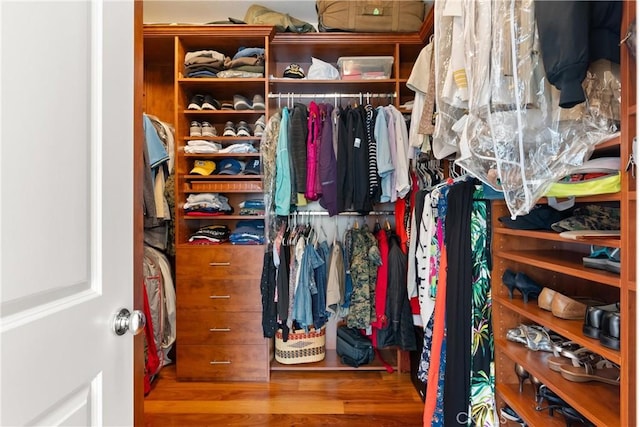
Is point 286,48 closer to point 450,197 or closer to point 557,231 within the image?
point 450,197

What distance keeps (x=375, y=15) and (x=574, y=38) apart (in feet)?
5.97

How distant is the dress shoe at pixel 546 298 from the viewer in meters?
1.18

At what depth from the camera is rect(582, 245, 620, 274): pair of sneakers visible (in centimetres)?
87

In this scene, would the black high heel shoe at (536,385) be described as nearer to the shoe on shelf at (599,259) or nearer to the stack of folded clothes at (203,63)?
the shoe on shelf at (599,259)

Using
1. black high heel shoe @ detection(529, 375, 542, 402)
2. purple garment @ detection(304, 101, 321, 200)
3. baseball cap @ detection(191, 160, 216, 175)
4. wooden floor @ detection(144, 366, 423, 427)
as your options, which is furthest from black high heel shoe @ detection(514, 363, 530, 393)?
baseball cap @ detection(191, 160, 216, 175)

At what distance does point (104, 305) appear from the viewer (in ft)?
2.36

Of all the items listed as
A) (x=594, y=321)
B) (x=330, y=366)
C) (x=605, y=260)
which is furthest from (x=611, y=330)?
(x=330, y=366)

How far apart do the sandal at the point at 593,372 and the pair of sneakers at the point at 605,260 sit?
342mm

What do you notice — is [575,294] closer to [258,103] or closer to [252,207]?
[252,207]

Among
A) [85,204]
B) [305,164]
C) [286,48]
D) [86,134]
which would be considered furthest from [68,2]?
[286,48]

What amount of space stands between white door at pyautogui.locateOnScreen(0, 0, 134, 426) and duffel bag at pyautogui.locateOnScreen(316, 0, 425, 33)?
1.76 metres

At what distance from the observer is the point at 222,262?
90.8 inches

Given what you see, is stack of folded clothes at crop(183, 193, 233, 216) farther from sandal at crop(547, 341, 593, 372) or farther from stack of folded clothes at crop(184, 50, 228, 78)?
sandal at crop(547, 341, 593, 372)

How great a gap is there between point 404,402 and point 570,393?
48.1 inches
